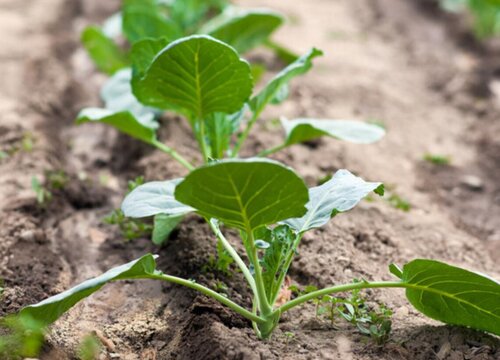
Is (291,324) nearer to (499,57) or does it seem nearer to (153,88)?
(153,88)

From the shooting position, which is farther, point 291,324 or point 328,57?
point 328,57

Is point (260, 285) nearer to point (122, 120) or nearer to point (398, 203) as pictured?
point (122, 120)

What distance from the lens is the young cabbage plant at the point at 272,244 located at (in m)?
1.83

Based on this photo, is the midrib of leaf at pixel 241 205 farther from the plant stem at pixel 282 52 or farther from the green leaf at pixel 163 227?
the plant stem at pixel 282 52

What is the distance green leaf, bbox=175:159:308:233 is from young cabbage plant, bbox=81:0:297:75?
1576 mm

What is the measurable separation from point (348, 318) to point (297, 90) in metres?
2.35

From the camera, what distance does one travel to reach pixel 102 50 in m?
4.29

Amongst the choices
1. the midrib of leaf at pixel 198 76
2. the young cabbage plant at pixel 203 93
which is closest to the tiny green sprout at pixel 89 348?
the young cabbage plant at pixel 203 93

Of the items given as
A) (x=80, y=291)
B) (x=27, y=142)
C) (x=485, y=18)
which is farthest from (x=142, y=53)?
(x=485, y=18)

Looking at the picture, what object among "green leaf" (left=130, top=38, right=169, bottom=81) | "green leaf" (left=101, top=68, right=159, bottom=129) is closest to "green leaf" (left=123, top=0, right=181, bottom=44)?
"green leaf" (left=101, top=68, right=159, bottom=129)

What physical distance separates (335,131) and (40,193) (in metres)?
1.34

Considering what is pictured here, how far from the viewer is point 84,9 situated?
613 cm

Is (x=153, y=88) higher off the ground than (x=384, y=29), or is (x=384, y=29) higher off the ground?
(x=153, y=88)

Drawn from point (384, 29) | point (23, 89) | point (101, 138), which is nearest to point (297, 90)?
point (101, 138)
